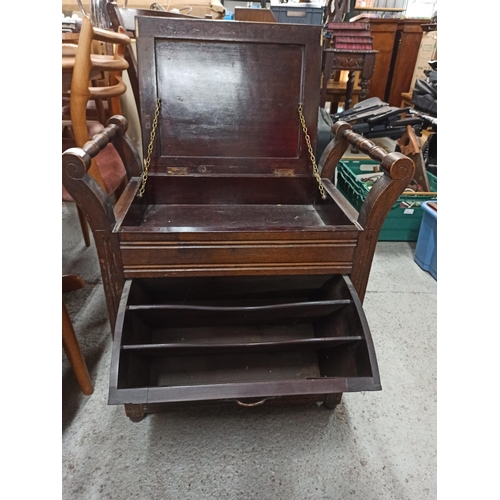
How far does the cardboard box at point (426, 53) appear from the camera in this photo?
3.46 m

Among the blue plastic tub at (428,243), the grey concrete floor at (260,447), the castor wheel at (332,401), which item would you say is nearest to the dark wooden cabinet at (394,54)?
the blue plastic tub at (428,243)

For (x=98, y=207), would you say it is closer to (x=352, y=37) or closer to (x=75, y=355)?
(x=75, y=355)

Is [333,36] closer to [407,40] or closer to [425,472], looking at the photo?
[407,40]

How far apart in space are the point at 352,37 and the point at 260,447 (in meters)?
2.77

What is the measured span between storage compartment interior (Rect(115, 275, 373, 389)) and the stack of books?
2.28 m

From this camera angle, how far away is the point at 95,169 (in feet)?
4.53

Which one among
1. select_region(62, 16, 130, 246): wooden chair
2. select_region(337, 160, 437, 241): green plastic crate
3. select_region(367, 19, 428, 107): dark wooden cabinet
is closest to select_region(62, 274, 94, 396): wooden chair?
select_region(62, 16, 130, 246): wooden chair

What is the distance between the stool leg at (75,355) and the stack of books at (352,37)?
8.65 ft

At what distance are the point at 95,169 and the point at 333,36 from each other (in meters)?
2.21

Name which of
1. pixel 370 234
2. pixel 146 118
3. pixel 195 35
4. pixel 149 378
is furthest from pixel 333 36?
pixel 149 378

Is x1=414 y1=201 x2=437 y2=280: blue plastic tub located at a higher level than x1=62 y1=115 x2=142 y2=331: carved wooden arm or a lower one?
lower

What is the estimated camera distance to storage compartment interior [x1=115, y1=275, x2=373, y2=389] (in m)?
0.90

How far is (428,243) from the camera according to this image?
188 centimetres

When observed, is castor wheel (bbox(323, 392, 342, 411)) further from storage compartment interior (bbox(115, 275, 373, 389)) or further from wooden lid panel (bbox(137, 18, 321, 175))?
wooden lid panel (bbox(137, 18, 321, 175))
